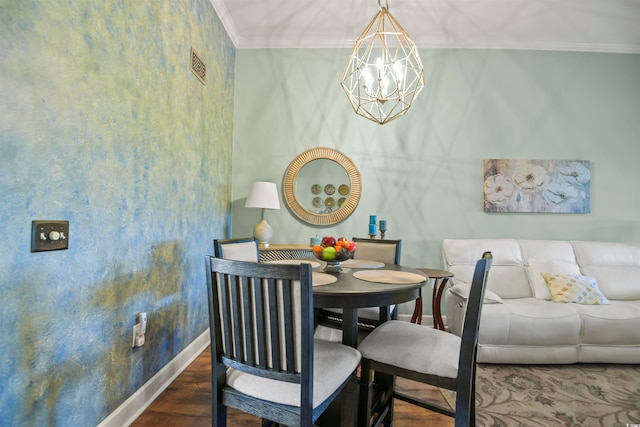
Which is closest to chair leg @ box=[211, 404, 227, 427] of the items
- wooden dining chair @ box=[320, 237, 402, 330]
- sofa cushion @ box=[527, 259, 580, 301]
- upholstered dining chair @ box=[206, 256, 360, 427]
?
upholstered dining chair @ box=[206, 256, 360, 427]

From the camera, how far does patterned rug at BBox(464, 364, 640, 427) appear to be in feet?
5.77

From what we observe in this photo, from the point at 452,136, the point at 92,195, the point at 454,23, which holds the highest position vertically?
the point at 454,23

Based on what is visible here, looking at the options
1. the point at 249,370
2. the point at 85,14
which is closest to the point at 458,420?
the point at 249,370

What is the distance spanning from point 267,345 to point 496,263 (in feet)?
8.76

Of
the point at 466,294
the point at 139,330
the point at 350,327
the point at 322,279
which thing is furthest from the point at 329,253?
the point at 466,294

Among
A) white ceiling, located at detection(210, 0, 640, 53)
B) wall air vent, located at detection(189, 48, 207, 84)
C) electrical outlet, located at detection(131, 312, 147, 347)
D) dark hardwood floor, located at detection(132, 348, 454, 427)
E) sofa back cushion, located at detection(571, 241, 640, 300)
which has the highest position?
white ceiling, located at detection(210, 0, 640, 53)

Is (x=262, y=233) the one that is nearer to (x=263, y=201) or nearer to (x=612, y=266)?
(x=263, y=201)

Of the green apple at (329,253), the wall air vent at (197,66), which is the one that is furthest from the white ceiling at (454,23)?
the green apple at (329,253)

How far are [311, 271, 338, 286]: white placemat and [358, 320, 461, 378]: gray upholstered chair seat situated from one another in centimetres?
33

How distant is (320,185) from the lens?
137 inches

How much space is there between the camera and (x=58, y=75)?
1.20 meters

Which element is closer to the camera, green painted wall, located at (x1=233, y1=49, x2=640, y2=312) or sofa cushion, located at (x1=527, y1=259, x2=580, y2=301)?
sofa cushion, located at (x1=527, y1=259, x2=580, y2=301)

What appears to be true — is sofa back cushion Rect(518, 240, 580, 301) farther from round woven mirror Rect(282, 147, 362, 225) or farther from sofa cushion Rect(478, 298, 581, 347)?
round woven mirror Rect(282, 147, 362, 225)

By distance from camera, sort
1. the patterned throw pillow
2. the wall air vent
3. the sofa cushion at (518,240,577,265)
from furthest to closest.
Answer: the sofa cushion at (518,240,577,265)
the patterned throw pillow
the wall air vent
